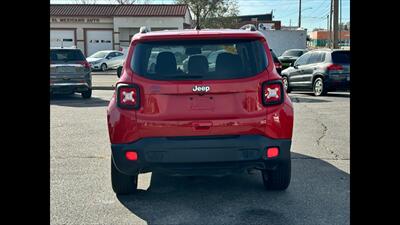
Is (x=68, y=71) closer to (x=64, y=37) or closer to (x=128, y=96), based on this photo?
(x=128, y=96)

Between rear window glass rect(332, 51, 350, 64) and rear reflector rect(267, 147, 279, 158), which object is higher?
rear window glass rect(332, 51, 350, 64)

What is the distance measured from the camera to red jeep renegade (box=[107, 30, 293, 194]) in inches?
171

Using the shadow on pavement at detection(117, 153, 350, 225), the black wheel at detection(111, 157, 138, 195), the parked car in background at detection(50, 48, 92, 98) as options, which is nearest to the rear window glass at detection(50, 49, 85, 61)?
Answer: the parked car in background at detection(50, 48, 92, 98)

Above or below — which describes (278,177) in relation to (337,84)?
below

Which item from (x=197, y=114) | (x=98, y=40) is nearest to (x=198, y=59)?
(x=197, y=114)

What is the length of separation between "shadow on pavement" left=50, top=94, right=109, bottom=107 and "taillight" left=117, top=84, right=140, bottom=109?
952cm

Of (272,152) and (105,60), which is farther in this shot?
(105,60)

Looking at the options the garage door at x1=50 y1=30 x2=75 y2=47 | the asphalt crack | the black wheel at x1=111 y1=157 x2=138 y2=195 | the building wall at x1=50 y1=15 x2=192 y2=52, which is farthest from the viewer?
the garage door at x1=50 y1=30 x2=75 y2=47

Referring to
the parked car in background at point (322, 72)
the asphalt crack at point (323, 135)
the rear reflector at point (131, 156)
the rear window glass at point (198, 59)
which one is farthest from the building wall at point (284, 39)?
the rear reflector at point (131, 156)

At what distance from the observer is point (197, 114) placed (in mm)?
4367

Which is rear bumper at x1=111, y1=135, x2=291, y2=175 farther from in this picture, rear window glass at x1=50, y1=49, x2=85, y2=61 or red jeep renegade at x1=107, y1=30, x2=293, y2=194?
rear window glass at x1=50, y1=49, x2=85, y2=61

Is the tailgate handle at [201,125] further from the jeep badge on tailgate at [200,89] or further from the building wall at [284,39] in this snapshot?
the building wall at [284,39]

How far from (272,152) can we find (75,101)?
451 inches

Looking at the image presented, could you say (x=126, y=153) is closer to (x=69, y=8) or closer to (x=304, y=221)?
(x=304, y=221)
